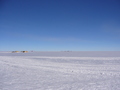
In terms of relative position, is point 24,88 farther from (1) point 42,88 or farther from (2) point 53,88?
(2) point 53,88

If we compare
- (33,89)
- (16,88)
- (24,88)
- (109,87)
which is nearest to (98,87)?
(109,87)

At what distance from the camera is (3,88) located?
12.5ft

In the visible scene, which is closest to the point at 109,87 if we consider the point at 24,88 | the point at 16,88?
the point at 24,88

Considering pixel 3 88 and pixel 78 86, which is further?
pixel 78 86

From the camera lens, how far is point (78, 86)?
4055 millimetres

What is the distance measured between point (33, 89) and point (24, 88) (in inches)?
16.4

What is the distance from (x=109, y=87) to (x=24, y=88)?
377 cm

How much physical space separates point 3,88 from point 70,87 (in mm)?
2905

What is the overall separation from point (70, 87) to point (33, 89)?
5.28ft

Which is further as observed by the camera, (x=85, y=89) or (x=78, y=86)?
(x=78, y=86)

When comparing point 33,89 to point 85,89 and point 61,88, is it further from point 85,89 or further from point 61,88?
point 85,89

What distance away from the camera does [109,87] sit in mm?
3975

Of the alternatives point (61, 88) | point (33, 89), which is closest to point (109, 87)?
point (61, 88)

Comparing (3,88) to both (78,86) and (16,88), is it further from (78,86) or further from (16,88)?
(78,86)
